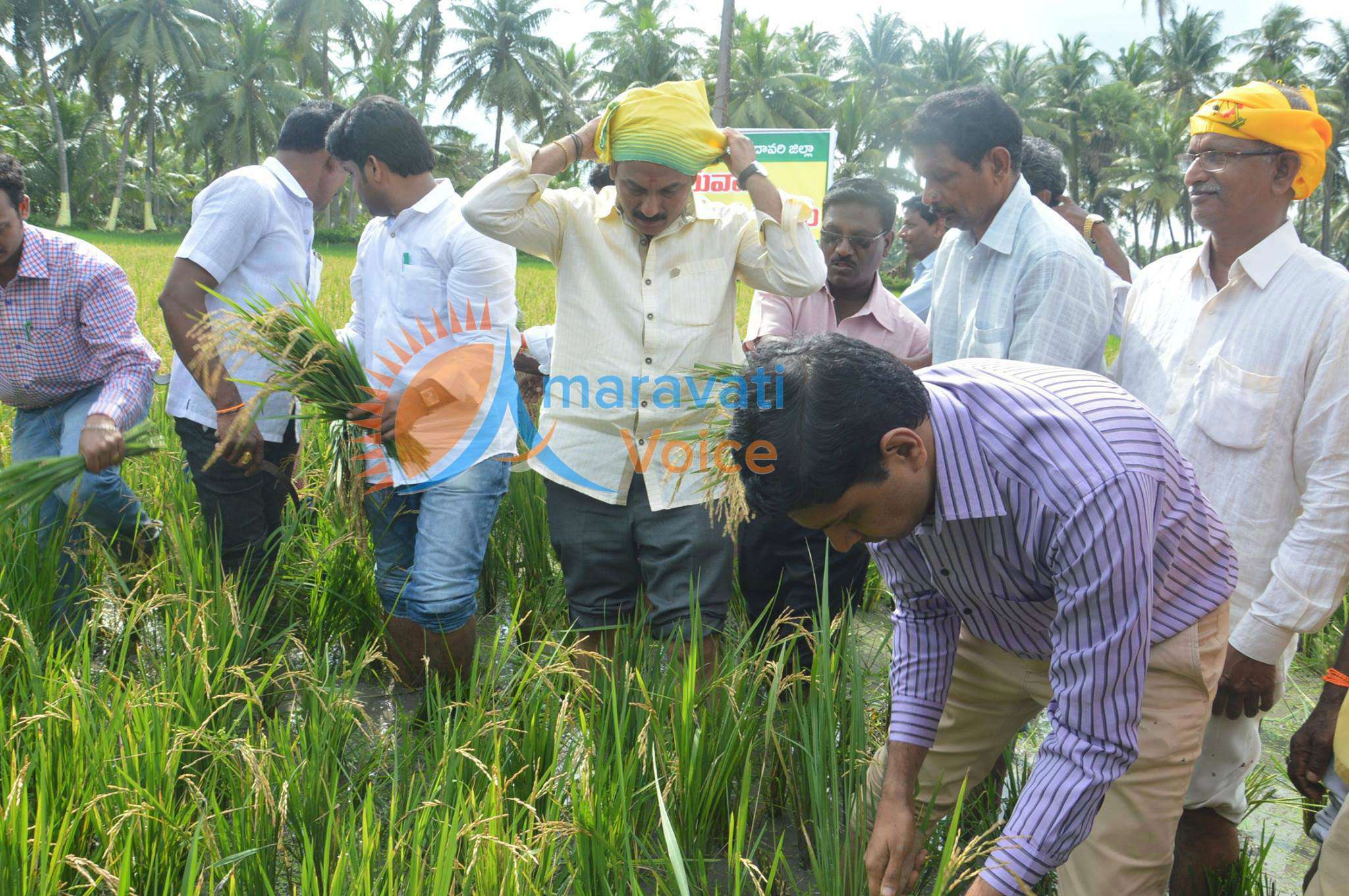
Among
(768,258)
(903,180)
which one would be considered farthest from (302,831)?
(903,180)

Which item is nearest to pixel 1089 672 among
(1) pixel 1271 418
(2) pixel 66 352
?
(1) pixel 1271 418

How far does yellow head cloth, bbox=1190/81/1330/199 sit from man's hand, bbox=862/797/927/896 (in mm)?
1480

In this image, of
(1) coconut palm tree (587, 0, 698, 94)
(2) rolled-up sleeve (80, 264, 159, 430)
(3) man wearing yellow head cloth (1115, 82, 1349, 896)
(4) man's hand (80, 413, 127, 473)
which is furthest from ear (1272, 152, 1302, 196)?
(1) coconut palm tree (587, 0, 698, 94)

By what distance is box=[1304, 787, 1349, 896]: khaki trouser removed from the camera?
59.9 inches

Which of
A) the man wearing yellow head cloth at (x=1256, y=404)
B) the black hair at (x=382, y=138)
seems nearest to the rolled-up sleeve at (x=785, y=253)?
the man wearing yellow head cloth at (x=1256, y=404)

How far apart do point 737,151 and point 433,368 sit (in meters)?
0.99

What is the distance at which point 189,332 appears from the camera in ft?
8.95

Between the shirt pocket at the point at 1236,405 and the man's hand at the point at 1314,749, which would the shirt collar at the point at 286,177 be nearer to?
the shirt pocket at the point at 1236,405

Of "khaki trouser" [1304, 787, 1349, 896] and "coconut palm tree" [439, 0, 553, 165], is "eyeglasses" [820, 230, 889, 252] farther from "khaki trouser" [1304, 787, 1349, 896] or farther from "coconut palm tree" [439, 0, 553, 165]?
"coconut palm tree" [439, 0, 553, 165]

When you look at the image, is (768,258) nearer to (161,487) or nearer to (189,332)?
(189,332)

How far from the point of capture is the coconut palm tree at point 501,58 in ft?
123

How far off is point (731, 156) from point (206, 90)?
35539 mm

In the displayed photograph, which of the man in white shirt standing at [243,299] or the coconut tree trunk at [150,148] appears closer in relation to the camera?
the man in white shirt standing at [243,299]

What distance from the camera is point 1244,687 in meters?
1.96
